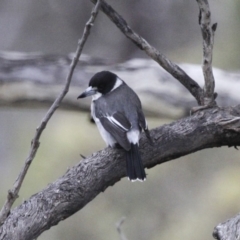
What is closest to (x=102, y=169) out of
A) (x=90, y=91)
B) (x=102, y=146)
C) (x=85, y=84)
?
(x=90, y=91)

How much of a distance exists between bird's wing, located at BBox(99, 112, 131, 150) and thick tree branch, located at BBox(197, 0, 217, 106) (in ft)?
1.20

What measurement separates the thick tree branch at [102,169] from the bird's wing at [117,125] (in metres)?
0.15

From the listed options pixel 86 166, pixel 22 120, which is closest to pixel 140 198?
pixel 22 120

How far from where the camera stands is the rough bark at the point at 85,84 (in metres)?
3.20

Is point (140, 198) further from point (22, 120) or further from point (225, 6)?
point (225, 6)

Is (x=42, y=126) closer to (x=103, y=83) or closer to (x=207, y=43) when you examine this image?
(x=207, y=43)

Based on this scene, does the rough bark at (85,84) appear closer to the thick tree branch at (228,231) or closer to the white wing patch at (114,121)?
the white wing patch at (114,121)

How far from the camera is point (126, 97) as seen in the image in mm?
2707

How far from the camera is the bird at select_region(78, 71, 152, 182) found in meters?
2.23

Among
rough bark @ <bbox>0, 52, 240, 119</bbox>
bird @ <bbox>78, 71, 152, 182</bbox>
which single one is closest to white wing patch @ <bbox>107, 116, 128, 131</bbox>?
bird @ <bbox>78, 71, 152, 182</bbox>

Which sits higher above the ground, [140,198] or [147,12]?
[147,12]

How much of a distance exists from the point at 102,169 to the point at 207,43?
65 centimetres

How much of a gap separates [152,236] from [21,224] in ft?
10.00

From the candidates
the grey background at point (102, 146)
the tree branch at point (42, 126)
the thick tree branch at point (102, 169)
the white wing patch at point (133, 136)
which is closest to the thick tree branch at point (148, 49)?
the thick tree branch at point (102, 169)
